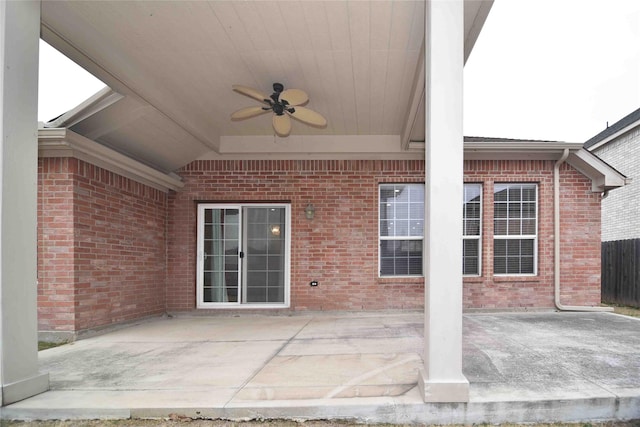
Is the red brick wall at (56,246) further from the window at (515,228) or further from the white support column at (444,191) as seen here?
the window at (515,228)

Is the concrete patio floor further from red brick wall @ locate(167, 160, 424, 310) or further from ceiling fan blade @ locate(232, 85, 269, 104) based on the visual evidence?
ceiling fan blade @ locate(232, 85, 269, 104)


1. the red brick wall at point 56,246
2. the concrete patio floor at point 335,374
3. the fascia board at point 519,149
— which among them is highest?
the fascia board at point 519,149

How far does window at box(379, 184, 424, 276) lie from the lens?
720cm

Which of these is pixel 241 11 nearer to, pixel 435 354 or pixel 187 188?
pixel 435 354

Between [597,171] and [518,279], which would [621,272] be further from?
[518,279]

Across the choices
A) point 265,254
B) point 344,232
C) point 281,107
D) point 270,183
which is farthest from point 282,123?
point 265,254

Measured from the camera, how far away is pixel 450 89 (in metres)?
2.87

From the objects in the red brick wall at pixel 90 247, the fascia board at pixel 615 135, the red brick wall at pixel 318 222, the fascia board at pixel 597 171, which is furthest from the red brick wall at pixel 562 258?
the fascia board at pixel 615 135

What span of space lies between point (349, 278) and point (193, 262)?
10.0 ft

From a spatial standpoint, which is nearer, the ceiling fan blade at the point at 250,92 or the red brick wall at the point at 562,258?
the ceiling fan blade at the point at 250,92

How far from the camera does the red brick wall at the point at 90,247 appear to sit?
4.88 metres

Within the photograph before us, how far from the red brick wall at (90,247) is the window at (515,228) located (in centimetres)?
660

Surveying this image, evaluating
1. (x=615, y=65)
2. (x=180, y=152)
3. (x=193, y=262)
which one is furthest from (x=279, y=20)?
(x=615, y=65)

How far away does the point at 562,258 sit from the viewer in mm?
6992
